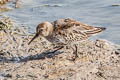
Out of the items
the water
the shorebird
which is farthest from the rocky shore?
the water

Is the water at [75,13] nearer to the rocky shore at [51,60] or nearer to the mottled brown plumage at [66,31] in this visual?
the rocky shore at [51,60]

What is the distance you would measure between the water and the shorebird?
2387 mm

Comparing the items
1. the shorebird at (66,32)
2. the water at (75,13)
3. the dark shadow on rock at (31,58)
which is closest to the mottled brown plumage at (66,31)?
the shorebird at (66,32)

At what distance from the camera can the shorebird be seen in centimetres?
812

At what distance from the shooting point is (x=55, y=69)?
725 centimetres

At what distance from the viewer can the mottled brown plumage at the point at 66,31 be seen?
26.6 ft

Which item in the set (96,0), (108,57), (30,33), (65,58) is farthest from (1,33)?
(96,0)

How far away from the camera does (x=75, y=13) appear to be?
1245 centimetres

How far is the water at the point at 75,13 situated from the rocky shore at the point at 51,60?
5.36ft

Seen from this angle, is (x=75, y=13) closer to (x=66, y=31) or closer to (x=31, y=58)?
(x=66, y=31)

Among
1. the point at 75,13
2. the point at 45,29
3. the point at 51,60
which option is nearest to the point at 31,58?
the point at 51,60

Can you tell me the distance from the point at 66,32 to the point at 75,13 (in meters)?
4.40

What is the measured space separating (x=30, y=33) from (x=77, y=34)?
2.77m

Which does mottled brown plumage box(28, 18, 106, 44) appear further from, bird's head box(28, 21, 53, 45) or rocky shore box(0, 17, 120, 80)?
rocky shore box(0, 17, 120, 80)
